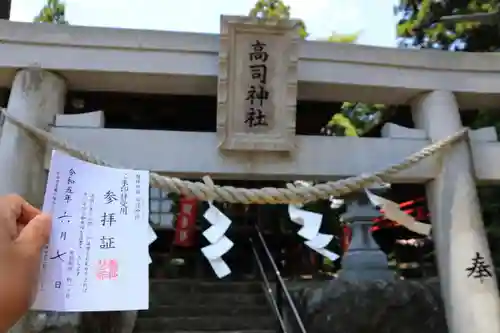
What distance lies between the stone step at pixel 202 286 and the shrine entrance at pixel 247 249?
0.99 meters

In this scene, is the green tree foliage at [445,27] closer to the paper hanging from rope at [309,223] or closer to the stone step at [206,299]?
the stone step at [206,299]

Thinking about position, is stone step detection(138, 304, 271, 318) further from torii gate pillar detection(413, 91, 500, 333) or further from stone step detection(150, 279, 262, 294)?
torii gate pillar detection(413, 91, 500, 333)

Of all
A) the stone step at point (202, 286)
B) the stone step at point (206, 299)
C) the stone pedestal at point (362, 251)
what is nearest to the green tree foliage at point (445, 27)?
the stone pedestal at point (362, 251)

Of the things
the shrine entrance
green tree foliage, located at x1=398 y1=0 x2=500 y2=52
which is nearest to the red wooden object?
the shrine entrance

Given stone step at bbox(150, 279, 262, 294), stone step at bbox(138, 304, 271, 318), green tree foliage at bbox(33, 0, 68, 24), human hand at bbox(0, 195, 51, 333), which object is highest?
green tree foliage at bbox(33, 0, 68, 24)

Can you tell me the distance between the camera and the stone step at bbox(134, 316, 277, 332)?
5.04 m

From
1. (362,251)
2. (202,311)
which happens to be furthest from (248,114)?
(202,311)

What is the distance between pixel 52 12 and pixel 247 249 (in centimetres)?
945

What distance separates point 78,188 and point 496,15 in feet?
20.0

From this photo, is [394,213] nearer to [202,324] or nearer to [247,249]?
[202,324]

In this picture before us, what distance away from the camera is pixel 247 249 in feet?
25.3

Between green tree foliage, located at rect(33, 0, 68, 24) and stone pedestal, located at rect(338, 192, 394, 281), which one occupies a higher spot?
green tree foliage, located at rect(33, 0, 68, 24)

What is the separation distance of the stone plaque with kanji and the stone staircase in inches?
90.3

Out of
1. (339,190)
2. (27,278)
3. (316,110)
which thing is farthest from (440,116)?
(27,278)
